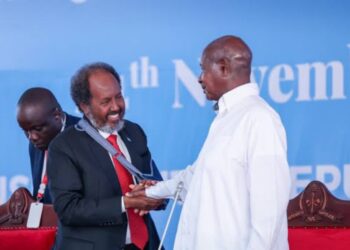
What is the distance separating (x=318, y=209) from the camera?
11.1ft

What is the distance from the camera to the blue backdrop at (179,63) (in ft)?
13.4

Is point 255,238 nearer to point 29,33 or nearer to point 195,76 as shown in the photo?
point 195,76

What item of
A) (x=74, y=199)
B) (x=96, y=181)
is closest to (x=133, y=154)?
(x=96, y=181)

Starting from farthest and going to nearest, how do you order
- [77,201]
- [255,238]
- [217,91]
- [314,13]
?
1. [314,13]
2. [77,201]
3. [217,91]
4. [255,238]

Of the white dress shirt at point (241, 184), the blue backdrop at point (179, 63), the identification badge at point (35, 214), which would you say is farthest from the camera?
the blue backdrop at point (179, 63)

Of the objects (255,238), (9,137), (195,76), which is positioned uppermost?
(195,76)

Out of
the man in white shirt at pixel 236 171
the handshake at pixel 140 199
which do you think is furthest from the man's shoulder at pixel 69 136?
the man in white shirt at pixel 236 171

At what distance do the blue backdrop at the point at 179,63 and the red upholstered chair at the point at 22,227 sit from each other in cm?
89

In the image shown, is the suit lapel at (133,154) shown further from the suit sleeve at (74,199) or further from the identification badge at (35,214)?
the identification badge at (35,214)

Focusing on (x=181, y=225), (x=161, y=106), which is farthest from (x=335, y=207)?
(x=161, y=106)

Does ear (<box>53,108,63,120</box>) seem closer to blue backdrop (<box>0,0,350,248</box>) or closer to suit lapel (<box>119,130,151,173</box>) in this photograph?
suit lapel (<box>119,130,151,173</box>)

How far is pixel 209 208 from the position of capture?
8.30 feet

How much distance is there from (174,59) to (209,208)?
1836mm

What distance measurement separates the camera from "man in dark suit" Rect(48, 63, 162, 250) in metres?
3.02
